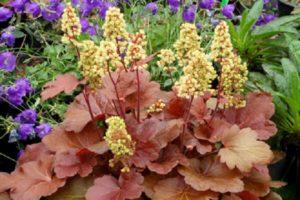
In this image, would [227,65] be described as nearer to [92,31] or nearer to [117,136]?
[117,136]

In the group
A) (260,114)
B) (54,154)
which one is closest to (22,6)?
(54,154)

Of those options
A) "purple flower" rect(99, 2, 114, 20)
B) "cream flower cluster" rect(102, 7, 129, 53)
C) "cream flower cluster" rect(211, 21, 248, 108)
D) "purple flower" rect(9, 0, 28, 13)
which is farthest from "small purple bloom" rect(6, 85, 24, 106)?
"cream flower cluster" rect(211, 21, 248, 108)

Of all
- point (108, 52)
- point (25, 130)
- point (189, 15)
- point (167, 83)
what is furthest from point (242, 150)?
point (189, 15)

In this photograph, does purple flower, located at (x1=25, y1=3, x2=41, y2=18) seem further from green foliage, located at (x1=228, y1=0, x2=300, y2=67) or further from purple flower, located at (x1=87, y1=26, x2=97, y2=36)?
green foliage, located at (x1=228, y1=0, x2=300, y2=67)

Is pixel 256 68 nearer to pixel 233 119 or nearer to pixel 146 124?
pixel 233 119

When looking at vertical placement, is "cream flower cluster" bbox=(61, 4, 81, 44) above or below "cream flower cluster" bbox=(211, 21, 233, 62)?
above
